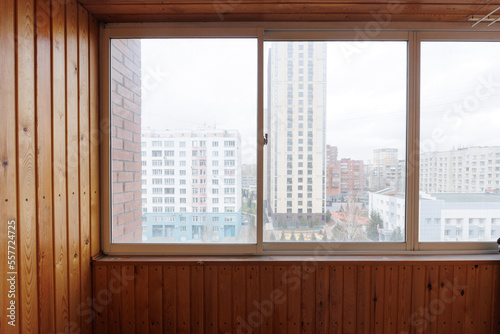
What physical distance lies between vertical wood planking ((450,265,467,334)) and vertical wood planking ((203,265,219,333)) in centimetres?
144

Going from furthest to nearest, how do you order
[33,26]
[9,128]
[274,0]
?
1. [274,0]
2. [33,26]
3. [9,128]

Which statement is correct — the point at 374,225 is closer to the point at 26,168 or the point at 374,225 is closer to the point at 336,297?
the point at 336,297

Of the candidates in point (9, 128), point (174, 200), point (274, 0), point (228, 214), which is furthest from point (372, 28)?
point (9, 128)

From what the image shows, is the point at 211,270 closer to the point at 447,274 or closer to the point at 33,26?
the point at 447,274

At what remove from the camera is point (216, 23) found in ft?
5.90

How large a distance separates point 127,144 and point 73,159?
1.16 feet

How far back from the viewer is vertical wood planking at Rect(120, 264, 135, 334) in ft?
5.63

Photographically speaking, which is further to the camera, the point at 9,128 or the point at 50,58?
the point at 50,58

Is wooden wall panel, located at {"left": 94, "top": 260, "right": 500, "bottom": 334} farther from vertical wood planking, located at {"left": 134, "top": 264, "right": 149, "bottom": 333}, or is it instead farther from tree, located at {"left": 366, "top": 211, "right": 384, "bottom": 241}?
tree, located at {"left": 366, "top": 211, "right": 384, "bottom": 241}

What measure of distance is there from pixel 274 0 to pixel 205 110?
754mm

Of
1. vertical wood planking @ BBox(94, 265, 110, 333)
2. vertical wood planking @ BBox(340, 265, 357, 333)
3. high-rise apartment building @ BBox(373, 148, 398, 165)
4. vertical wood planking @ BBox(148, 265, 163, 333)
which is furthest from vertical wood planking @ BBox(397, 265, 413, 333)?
vertical wood planking @ BBox(94, 265, 110, 333)

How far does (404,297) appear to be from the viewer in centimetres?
171
